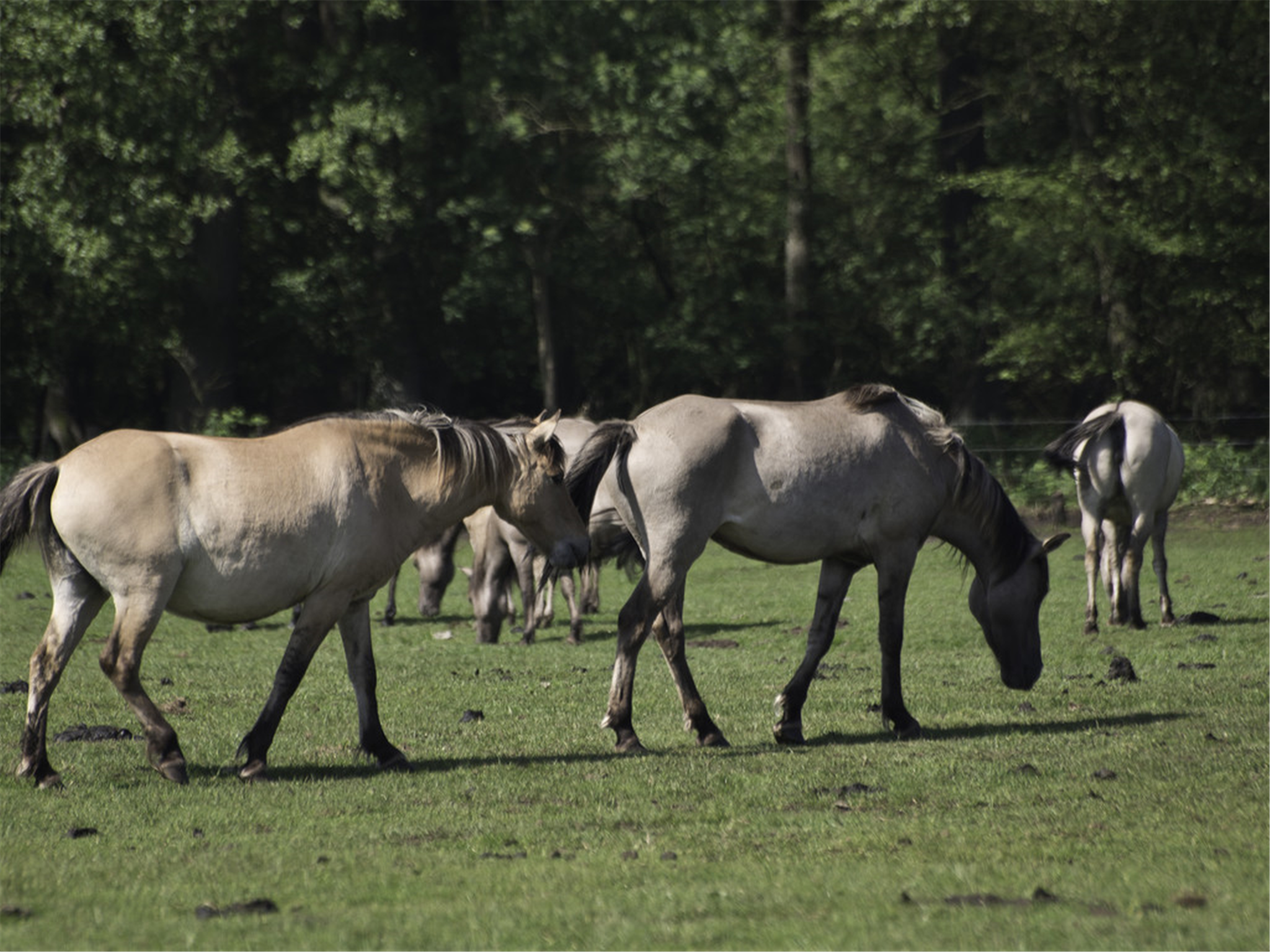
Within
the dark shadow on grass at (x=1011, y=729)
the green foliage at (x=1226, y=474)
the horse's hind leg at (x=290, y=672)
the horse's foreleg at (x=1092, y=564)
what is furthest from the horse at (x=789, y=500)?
the green foliage at (x=1226, y=474)

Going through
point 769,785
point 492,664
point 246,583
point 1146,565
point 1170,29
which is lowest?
point 1146,565

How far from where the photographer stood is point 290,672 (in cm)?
850

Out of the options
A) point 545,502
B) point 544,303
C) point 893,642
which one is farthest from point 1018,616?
point 544,303

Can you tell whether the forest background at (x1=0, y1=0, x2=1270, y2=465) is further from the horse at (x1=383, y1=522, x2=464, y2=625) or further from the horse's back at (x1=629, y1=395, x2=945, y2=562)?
the horse's back at (x1=629, y1=395, x2=945, y2=562)

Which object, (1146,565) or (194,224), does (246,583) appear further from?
(194,224)

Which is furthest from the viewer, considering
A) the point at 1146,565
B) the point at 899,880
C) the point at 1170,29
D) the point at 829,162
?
the point at 829,162

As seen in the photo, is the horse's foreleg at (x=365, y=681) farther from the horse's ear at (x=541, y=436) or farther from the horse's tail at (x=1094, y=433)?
the horse's tail at (x=1094, y=433)

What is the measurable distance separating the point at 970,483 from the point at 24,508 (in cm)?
579

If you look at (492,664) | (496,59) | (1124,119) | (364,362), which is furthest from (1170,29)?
(492,664)

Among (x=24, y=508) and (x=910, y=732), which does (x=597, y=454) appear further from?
(x=24, y=508)

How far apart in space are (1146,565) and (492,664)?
11540 mm

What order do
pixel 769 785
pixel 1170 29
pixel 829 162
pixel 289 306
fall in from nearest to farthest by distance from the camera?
pixel 769 785 → pixel 1170 29 → pixel 289 306 → pixel 829 162

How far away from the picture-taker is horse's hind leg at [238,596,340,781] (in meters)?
8.44

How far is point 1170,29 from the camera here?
1276 inches
